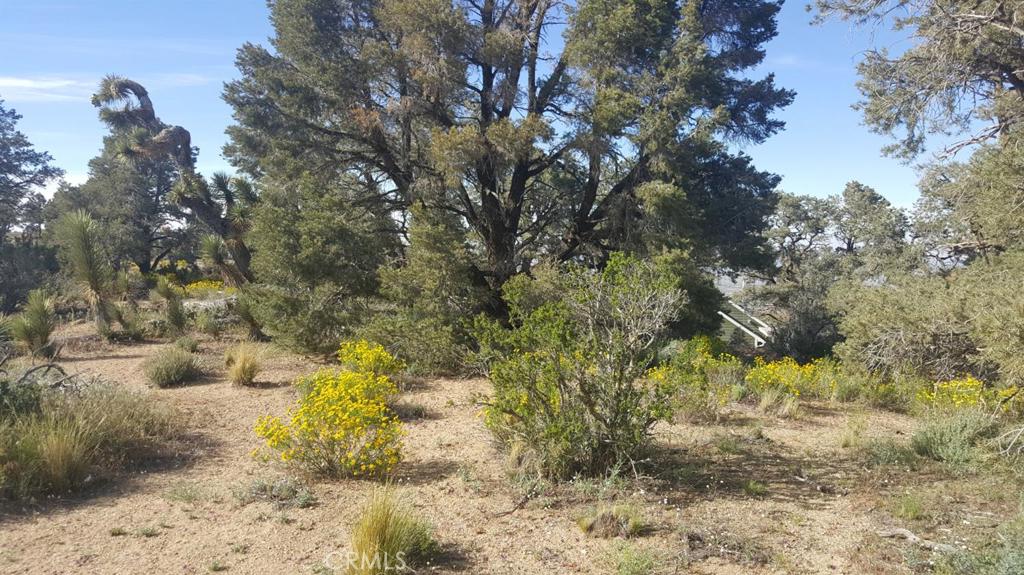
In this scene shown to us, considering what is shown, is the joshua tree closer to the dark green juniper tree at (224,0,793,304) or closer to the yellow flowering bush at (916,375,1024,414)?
the dark green juniper tree at (224,0,793,304)

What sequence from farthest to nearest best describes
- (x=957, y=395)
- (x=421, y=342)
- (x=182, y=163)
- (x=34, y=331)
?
1. (x=182, y=163)
2. (x=34, y=331)
3. (x=421, y=342)
4. (x=957, y=395)

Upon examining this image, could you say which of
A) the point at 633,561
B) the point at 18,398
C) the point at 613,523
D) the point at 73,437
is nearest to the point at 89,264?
the point at 18,398

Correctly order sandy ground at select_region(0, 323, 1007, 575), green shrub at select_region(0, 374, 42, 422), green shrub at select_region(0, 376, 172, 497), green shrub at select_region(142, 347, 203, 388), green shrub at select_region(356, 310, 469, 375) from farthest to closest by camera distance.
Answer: green shrub at select_region(356, 310, 469, 375)
green shrub at select_region(142, 347, 203, 388)
green shrub at select_region(0, 374, 42, 422)
green shrub at select_region(0, 376, 172, 497)
sandy ground at select_region(0, 323, 1007, 575)

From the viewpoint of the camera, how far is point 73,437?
5.07 m

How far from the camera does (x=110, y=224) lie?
26.0 m

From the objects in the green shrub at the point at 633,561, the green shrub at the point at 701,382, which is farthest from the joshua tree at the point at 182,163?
the green shrub at the point at 633,561

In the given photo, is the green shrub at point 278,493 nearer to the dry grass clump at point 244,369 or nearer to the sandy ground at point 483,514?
the sandy ground at point 483,514

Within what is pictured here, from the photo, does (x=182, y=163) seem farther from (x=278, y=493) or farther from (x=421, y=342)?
(x=278, y=493)

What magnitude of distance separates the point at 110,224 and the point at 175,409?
23.7 m

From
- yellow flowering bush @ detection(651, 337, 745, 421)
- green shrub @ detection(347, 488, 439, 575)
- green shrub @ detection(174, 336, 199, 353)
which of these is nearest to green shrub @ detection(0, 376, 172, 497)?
green shrub @ detection(347, 488, 439, 575)

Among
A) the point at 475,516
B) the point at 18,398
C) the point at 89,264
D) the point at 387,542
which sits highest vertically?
the point at 89,264

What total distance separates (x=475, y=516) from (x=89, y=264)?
455 inches

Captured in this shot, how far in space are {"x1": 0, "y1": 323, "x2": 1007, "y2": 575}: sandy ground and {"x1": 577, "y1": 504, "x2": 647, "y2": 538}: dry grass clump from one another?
0.28ft

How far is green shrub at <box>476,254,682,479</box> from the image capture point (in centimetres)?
477
